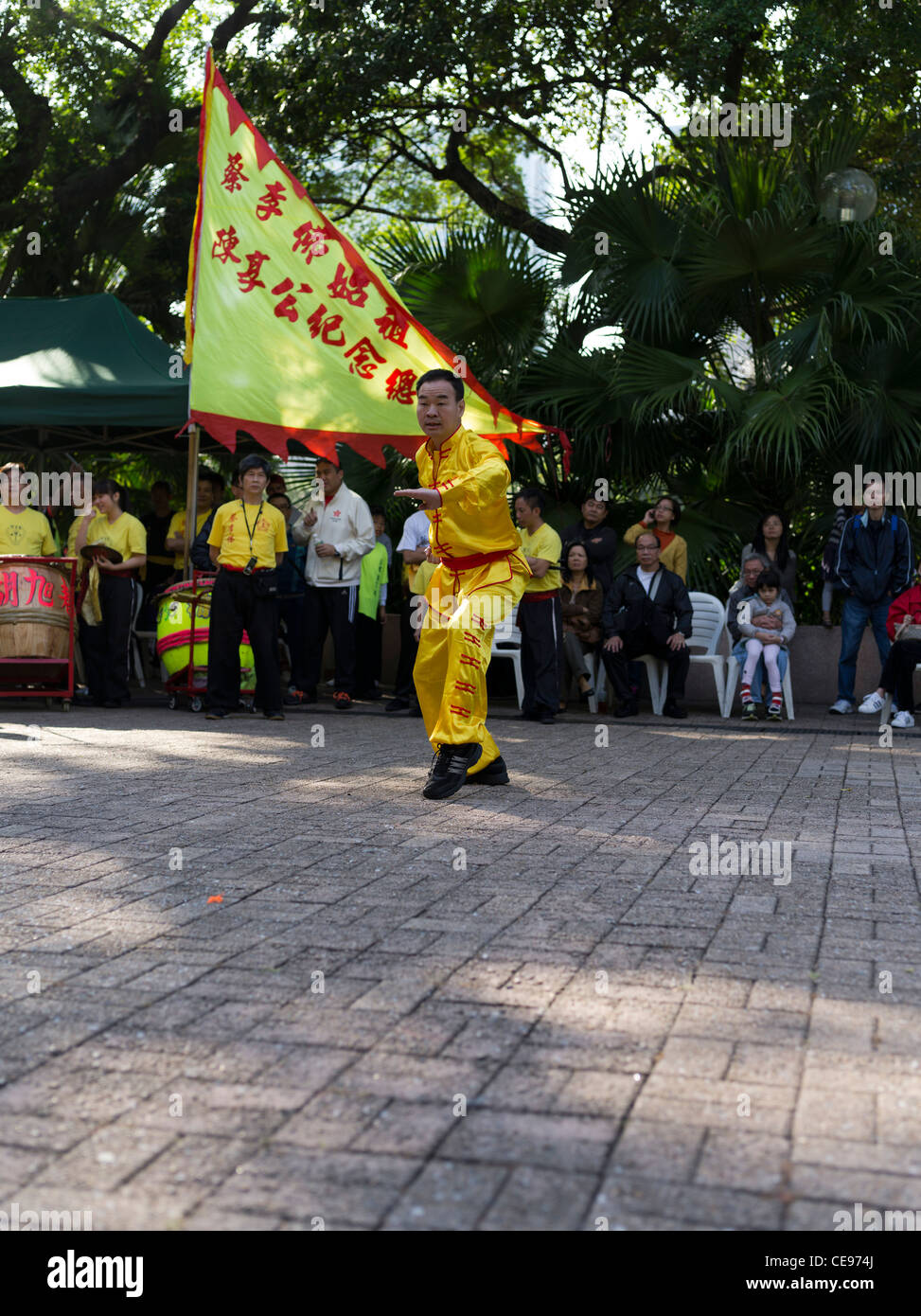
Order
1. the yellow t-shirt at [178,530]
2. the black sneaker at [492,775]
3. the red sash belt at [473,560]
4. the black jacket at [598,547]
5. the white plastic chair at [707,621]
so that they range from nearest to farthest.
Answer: the red sash belt at [473,560], the black sneaker at [492,775], the black jacket at [598,547], the white plastic chair at [707,621], the yellow t-shirt at [178,530]

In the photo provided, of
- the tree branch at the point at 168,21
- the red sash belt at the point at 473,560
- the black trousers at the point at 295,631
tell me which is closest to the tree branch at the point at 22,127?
the tree branch at the point at 168,21

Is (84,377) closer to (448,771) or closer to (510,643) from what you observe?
(510,643)

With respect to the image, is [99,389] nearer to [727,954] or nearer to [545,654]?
[545,654]

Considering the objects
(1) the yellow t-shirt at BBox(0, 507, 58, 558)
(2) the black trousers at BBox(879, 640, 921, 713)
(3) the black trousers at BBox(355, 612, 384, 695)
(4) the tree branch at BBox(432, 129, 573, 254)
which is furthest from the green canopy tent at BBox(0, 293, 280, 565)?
(4) the tree branch at BBox(432, 129, 573, 254)

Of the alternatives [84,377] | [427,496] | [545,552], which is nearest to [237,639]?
[545,552]

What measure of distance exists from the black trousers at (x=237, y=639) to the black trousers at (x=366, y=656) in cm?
233

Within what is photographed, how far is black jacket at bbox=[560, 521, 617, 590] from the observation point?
13.1m

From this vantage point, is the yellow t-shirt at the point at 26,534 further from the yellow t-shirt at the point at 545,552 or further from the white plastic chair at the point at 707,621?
the white plastic chair at the point at 707,621

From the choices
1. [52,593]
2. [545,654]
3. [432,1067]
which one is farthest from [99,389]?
[432,1067]

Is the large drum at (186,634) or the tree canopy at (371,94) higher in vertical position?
the tree canopy at (371,94)

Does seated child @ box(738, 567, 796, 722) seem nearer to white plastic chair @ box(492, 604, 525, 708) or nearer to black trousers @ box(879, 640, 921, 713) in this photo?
black trousers @ box(879, 640, 921, 713)

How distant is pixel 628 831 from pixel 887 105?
14857 mm

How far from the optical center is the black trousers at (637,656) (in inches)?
503

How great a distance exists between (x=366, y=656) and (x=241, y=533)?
2969mm
